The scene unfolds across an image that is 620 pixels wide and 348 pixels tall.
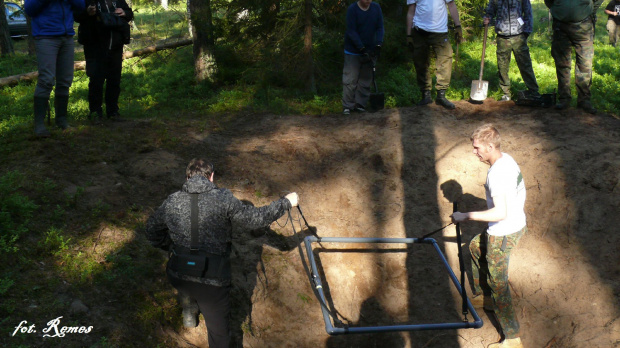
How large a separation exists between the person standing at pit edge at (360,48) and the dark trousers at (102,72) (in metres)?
4.18

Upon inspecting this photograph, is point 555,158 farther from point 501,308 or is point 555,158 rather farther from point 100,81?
point 100,81

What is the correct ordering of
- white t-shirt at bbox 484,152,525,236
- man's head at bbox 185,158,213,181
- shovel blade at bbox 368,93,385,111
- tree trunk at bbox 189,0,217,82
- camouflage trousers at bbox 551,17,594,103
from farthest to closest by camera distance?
tree trunk at bbox 189,0,217,82
shovel blade at bbox 368,93,385,111
camouflage trousers at bbox 551,17,594,103
white t-shirt at bbox 484,152,525,236
man's head at bbox 185,158,213,181

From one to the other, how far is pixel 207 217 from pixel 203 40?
9101 millimetres

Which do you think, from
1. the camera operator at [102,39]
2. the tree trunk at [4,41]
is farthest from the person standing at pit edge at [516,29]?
the tree trunk at [4,41]

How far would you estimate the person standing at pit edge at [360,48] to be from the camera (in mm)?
9391

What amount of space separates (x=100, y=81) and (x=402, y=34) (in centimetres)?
784

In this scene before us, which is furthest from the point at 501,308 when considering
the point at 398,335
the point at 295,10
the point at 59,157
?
the point at 295,10

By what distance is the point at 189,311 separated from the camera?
198 inches

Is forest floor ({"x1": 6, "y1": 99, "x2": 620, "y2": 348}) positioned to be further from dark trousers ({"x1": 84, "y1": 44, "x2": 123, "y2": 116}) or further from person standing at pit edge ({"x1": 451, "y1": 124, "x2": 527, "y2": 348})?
person standing at pit edge ({"x1": 451, "y1": 124, "x2": 527, "y2": 348})

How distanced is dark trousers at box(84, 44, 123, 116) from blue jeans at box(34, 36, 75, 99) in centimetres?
54

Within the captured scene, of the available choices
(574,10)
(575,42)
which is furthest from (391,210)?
(574,10)

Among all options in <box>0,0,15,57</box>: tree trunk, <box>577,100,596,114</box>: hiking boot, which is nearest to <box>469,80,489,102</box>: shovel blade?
<box>577,100,596,114</box>: hiking boot

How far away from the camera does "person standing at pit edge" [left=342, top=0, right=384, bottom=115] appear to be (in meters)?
9.39

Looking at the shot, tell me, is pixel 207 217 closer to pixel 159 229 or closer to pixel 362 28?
pixel 159 229
